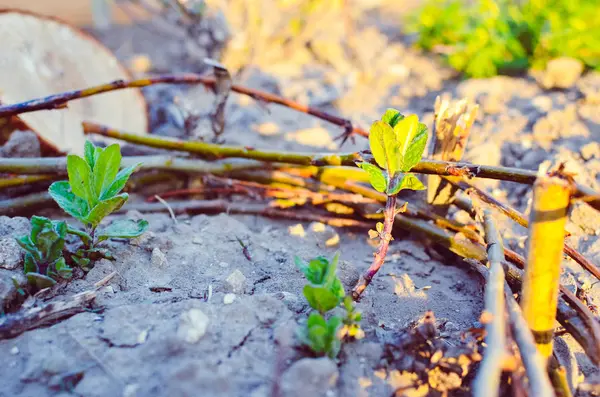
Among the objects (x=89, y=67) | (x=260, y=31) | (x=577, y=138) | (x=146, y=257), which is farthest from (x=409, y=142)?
(x=260, y=31)

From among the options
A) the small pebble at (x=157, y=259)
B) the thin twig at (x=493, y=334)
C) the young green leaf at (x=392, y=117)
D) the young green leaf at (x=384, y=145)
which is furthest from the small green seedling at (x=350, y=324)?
the small pebble at (x=157, y=259)

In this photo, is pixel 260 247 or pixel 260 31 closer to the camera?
pixel 260 247

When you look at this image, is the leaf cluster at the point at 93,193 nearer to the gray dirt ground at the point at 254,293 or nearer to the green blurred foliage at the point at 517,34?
the gray dirt ground at the point at 254,293

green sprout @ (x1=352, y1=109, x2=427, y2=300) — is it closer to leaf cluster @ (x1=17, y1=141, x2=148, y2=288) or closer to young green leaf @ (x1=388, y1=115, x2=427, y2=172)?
young green leaf @ (x1=388, y1=115, x2=427, y2=172)

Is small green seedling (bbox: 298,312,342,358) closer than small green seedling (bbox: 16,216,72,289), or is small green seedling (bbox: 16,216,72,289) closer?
small green seedling (bbox: 298,312,342,358)

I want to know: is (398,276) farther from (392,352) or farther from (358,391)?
(358,391)

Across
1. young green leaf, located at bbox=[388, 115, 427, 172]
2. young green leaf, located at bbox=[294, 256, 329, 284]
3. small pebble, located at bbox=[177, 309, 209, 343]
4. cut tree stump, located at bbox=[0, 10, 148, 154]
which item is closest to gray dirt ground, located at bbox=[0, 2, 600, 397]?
small pebble, located at bbox=[177, 309, 209, 343]

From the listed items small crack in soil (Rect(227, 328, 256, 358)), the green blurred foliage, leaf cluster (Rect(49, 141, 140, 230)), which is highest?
the green blurred foliage
